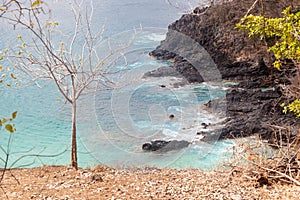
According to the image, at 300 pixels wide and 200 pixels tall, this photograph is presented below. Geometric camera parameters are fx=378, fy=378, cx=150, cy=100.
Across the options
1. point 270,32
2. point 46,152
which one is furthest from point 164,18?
point 270,32

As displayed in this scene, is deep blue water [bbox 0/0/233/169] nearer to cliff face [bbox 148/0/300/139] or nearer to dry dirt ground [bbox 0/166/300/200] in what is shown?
cliff face [bbox 148/0/300/139]

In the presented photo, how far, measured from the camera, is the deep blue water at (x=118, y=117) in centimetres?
1117

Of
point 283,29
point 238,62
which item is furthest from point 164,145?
point 238,62

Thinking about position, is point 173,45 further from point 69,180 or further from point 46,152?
point 69,180

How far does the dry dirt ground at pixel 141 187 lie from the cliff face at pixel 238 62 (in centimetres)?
656

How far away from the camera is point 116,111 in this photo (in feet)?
46.8

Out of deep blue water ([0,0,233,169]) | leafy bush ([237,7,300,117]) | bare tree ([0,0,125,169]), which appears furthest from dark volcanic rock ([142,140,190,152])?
leafy bush ([237,7,300,117])

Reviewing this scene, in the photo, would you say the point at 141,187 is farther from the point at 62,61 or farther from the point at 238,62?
the point at 238,62

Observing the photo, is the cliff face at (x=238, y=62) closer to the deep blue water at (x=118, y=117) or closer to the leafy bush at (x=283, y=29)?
the deep blue water at (x=118, y=117)

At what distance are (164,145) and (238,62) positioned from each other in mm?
9221

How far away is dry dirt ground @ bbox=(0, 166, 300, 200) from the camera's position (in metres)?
5.02

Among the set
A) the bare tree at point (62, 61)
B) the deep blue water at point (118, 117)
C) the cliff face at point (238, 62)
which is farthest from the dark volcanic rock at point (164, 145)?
the bare tree at point (62, 61)

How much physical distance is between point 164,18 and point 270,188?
17.4 meters

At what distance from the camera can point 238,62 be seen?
19516mm
